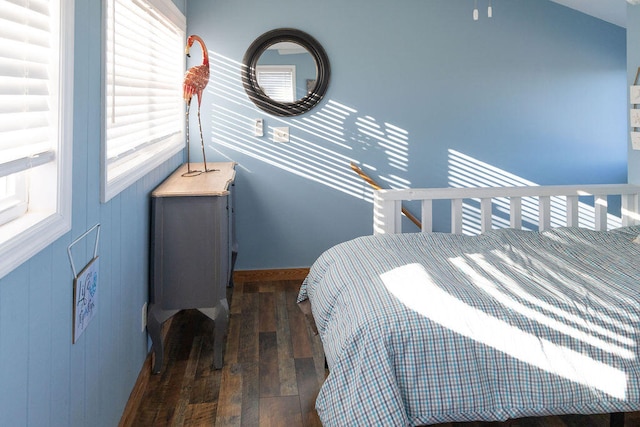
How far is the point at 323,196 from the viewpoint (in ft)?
14.0

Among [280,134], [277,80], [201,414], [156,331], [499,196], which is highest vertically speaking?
[277,80]

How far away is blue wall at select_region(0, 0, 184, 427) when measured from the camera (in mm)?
1215

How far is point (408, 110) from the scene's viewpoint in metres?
4.25

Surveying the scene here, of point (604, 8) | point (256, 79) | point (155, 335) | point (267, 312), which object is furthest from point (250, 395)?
point (604, 8)

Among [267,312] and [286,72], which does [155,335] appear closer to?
[267,312]

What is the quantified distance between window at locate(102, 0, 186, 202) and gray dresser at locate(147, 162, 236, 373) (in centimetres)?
25

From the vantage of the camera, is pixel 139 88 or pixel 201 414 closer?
pixel 201 414

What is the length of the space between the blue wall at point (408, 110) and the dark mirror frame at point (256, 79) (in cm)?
6

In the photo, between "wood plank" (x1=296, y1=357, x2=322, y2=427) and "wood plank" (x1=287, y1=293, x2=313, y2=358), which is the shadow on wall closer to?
"wood plank" (x1=287, y1=293, x2=313, y2=358)

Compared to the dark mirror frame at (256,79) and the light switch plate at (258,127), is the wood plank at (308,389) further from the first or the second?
the dark mirror frame at (256,79)

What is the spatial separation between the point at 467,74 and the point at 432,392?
3255 millimetres

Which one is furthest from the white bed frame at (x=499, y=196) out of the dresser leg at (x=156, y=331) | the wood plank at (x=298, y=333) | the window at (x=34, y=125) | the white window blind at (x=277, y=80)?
the window at (x=34, y=125)

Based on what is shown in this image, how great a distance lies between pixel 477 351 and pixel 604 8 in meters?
3.51

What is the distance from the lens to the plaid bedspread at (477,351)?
1546 millimetres
